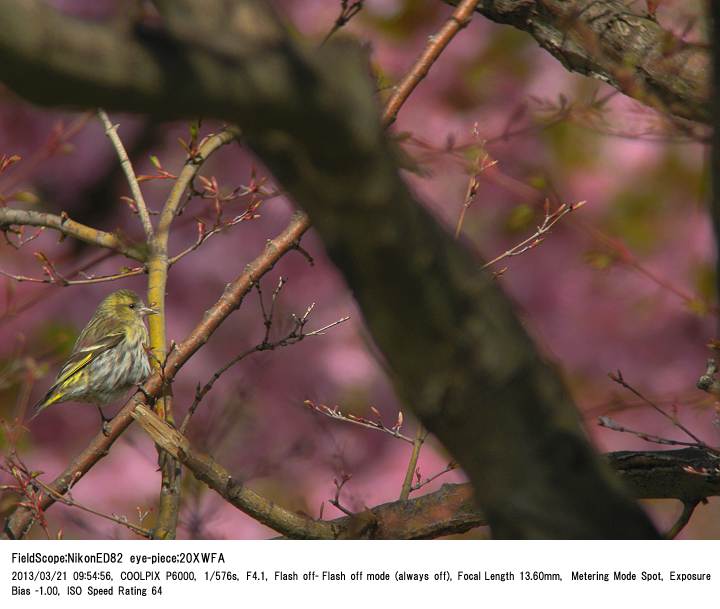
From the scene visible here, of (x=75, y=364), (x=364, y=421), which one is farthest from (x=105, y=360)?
(x=364, y=421)

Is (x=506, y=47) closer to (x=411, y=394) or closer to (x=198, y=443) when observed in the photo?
(x=198, y=443)

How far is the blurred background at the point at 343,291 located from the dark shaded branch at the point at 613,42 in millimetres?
1087

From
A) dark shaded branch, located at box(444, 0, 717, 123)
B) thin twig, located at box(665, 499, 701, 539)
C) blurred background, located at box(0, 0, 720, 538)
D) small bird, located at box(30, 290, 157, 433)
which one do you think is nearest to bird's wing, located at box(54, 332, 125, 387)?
small bird, located at box(30, 290, 157, 433)

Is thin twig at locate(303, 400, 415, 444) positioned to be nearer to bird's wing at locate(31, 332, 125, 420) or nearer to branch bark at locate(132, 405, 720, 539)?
branch bark at locate(132, 405, 720, 539)

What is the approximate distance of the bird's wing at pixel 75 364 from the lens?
3623mm

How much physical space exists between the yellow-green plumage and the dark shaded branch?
1.95 meters

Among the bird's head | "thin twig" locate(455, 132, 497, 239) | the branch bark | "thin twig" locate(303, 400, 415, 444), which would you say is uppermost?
the bird's head

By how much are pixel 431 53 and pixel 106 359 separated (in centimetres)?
229

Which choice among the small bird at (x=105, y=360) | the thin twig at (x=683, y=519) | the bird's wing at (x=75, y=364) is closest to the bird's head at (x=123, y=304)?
the small bird at (x=105, y=360)

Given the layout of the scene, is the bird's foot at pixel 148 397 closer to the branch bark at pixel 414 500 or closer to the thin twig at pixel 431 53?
the branch bark at pixel 414 500

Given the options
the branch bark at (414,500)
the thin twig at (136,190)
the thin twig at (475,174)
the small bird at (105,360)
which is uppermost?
the small bird at (105,360)

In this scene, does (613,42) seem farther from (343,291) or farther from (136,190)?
(343,291)

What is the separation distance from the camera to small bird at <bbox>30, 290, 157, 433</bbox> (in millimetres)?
3709
